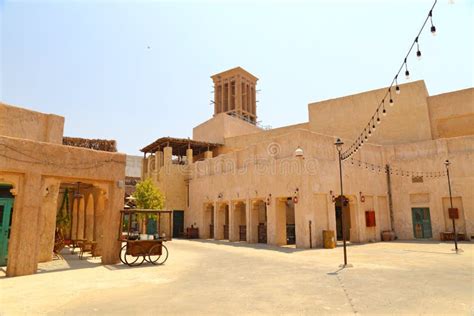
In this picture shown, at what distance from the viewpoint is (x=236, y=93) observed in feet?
185

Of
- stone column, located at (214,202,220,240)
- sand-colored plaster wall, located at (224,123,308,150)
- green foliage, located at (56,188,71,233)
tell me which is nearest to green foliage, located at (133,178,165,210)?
stone column, located at (214,202,220,240)

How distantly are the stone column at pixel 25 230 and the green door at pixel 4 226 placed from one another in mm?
2715

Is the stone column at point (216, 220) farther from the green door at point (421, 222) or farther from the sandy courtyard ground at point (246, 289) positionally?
the green door at point (421, 222)

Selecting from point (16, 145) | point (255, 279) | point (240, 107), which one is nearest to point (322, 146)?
point (255, 279)

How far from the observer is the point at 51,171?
39.3 ft

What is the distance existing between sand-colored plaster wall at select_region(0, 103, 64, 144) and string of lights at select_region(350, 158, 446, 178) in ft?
63.6

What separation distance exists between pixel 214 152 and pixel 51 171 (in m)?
30.9

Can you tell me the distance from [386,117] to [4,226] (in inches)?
1192

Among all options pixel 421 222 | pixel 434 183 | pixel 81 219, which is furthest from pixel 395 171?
pixel 81 219

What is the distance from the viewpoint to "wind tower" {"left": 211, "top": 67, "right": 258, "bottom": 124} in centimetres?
5678

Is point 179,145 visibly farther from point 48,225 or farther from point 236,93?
point 48,225

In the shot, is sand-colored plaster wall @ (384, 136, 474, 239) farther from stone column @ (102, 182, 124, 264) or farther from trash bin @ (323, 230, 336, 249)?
stone column @ (102, 182, 124, 264)

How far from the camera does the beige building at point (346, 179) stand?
70.1 ft

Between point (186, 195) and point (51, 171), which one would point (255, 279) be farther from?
point (186, 195)
